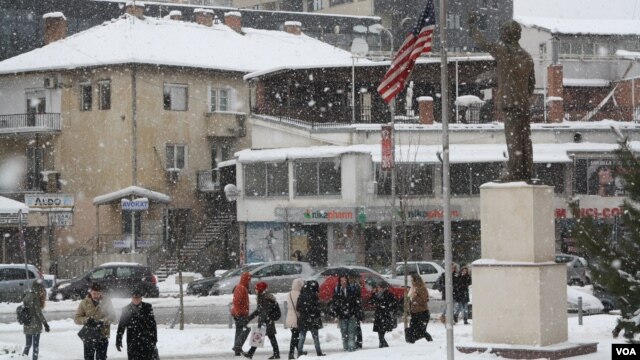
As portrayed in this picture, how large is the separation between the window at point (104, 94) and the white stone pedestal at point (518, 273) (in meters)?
40.3

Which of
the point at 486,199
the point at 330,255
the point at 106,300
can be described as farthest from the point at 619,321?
the point at 330,255

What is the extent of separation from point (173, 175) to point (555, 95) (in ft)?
60.5

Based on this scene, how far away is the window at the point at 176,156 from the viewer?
5769cm

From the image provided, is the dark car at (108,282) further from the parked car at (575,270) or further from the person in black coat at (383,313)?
the person in black coat at (383,313)

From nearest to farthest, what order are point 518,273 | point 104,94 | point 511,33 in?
1. point 518,273
2. point 511,33
3. point 104,94

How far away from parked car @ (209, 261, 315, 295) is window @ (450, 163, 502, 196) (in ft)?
44.8

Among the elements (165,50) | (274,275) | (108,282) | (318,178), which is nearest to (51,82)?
(165,50)

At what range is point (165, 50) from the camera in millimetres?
58438

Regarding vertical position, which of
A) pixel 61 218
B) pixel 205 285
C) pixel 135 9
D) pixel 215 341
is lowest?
pixel 205 285

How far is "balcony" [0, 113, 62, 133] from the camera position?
188 feet

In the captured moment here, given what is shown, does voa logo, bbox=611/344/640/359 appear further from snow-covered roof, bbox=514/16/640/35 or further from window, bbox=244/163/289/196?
snow-covered roof, bbox=514/16/640/35

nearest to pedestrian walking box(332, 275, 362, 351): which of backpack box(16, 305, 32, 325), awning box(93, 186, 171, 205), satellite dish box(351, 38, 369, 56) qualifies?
backpack box(16, 305, 32, 325)

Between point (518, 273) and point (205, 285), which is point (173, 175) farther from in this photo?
point (518, 273)

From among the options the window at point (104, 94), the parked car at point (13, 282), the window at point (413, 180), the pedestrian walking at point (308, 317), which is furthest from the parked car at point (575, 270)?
the window at point (104, 94)
